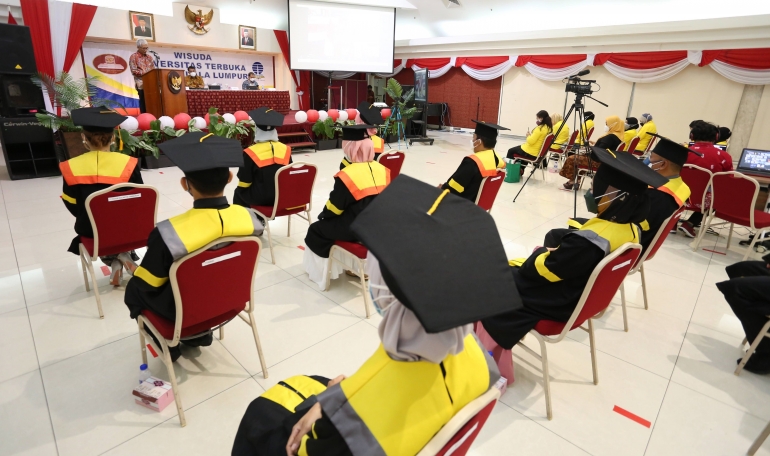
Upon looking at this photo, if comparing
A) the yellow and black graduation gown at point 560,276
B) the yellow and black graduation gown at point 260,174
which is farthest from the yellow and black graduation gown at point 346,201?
the yellow and black graduation gown at point 560,276

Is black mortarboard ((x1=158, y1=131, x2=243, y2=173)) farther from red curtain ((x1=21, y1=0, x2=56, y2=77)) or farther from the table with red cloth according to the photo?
red curtain ((x1=21, y1=0, x2=56, y2=77))

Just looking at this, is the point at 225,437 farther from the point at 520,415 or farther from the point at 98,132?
the point at 98,132

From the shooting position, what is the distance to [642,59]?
28.9 ft

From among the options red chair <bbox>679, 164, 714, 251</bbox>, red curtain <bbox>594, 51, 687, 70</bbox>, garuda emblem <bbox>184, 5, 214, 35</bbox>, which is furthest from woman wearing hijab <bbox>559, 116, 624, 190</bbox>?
garuda emblem <bbox>184, 5, 214, 35</bbox>

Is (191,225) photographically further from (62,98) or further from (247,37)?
(247,37)

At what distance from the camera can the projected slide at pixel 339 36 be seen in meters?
10.2

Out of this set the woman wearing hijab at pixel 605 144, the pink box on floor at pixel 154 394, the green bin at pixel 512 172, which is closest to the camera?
the pink box on floor at pixel 154 394

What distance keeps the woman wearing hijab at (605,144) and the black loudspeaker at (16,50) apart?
25.4ft

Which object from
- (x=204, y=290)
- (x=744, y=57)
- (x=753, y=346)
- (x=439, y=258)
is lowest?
(x=753, y=346)

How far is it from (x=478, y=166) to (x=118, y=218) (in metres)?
2.67

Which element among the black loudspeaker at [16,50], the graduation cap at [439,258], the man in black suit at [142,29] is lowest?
the graduation cap at [439,258]

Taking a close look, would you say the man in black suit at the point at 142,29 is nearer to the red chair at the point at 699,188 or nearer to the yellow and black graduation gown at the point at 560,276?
the yellow and black graduation gown at the point at 560,276

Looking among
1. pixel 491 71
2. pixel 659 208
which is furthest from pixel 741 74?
Answer: pixel 659 208

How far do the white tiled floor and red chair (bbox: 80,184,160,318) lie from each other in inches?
17.4
